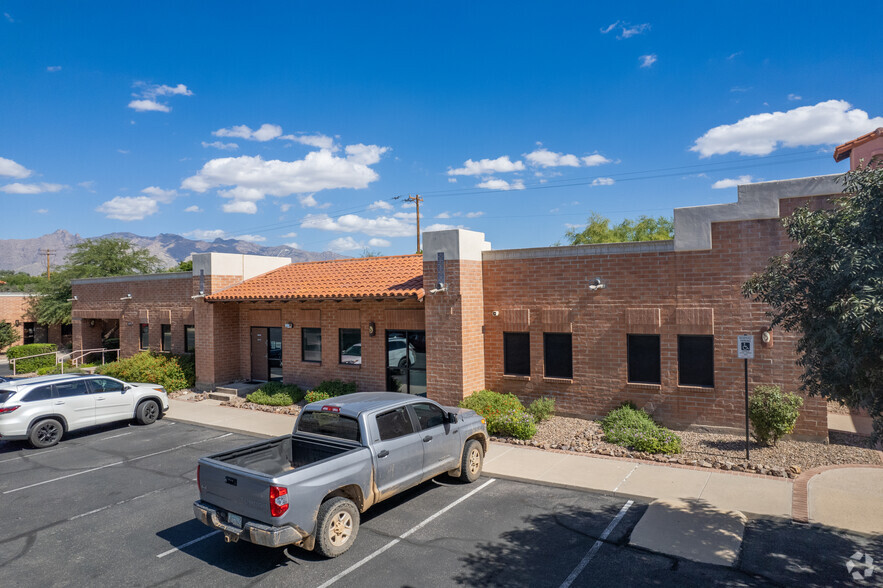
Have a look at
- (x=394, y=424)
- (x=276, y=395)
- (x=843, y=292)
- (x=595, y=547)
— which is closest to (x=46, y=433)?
(x=276, y=395)

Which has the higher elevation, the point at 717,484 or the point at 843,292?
the point at 843,292

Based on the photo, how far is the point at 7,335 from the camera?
3478 cm

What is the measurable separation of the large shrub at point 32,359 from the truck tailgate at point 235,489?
25.6 m

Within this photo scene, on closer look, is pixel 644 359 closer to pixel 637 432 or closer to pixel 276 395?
pixel 637 432

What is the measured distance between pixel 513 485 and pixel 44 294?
34.5 metres

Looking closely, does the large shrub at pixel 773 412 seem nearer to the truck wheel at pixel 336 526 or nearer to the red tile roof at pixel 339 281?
the red tile roof at pixel 339 281

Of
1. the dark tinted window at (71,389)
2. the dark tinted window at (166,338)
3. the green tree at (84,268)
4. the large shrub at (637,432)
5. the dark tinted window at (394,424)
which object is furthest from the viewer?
the green tree at (84,268)

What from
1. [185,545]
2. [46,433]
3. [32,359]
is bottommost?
[185,545]

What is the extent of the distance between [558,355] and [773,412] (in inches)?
196

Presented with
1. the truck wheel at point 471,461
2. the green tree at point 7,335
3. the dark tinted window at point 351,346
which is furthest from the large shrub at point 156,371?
the green tree at point 7,335

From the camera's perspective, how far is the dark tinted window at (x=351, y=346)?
57.2ft

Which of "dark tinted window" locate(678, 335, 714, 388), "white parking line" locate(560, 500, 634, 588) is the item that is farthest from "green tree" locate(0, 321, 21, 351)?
"white parking line" locate(560, 500, 634, 588)

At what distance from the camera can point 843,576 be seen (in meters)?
Answer: 6.39

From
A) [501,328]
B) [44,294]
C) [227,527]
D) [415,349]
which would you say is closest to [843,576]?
[227,527]
